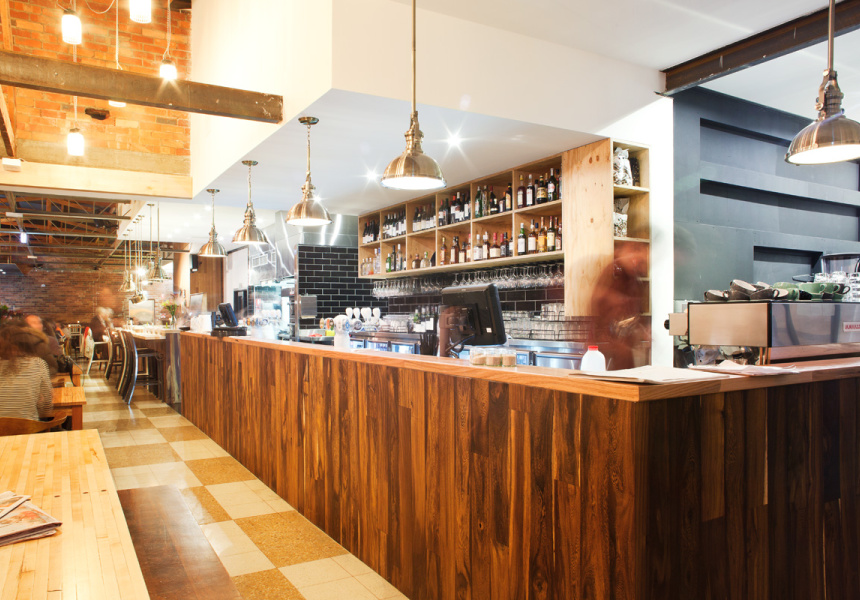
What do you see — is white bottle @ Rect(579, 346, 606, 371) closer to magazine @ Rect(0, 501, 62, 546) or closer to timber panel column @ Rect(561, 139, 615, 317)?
timber panel column @ Rect(561, 139, 615, 317)

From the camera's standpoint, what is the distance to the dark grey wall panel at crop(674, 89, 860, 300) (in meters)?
5.07

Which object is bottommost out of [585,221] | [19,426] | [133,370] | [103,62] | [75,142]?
[133,370]

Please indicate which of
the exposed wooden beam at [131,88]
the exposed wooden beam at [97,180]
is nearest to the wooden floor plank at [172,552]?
the exposed wooden beam at [131,88]

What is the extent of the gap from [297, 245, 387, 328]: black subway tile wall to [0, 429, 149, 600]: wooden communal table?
6317mm

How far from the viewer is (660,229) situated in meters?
4.94

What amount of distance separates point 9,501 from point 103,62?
675 centimetres

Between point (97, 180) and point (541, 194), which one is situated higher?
point (97, 180)

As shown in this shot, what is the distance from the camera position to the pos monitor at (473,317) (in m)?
3.23

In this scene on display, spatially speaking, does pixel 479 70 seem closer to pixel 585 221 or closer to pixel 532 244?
pixel 585 221

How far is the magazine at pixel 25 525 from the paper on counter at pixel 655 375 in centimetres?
152

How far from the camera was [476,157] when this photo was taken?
523 cm

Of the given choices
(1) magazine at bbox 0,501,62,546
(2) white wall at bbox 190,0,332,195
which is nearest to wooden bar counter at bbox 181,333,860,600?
(1) magazine at bbox 0,501,62,546

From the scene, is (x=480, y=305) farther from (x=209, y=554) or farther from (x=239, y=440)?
(x=239, y=440)

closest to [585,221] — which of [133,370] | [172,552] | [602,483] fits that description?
[602,483]
